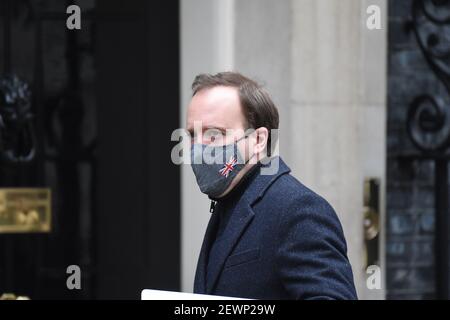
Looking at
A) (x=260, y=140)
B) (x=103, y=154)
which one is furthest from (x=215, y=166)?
(x=103, y=154)

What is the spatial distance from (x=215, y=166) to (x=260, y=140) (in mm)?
129

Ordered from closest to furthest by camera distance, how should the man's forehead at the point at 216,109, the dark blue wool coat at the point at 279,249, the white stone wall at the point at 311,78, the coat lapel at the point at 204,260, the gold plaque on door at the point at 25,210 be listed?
1. the dark blue wool coat at the point at 279,249
2. the man's forehead at the point at 216,109
3. the coat lapel at the point at 204,260
4. the white stone wall at the point at 311,78
5. the gold plaque on door at the point at 25,210

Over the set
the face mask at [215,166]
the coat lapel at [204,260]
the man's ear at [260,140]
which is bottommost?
the coat lapel at [204,260]

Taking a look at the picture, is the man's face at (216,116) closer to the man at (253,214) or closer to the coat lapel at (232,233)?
the man at (253,214)

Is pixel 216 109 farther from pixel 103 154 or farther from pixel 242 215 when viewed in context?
pixel 103 154

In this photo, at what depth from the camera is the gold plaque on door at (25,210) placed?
527 centimetres

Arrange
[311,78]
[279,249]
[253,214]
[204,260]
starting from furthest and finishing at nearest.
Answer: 1. [311,78]
2. [204,260]
3. [253,214]
4. [279,249]

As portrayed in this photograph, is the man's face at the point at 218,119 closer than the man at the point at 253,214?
No

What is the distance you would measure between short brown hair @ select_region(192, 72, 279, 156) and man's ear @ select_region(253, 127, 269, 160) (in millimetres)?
15

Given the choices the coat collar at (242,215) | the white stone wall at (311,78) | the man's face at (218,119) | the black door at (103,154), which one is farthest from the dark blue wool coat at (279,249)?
the black door at (103,154)

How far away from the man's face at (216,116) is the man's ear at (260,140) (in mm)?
43

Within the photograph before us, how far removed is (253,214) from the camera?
2.64 meters

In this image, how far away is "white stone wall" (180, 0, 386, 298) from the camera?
16.4 feet

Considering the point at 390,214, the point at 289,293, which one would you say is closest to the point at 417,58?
the point at 390,214
